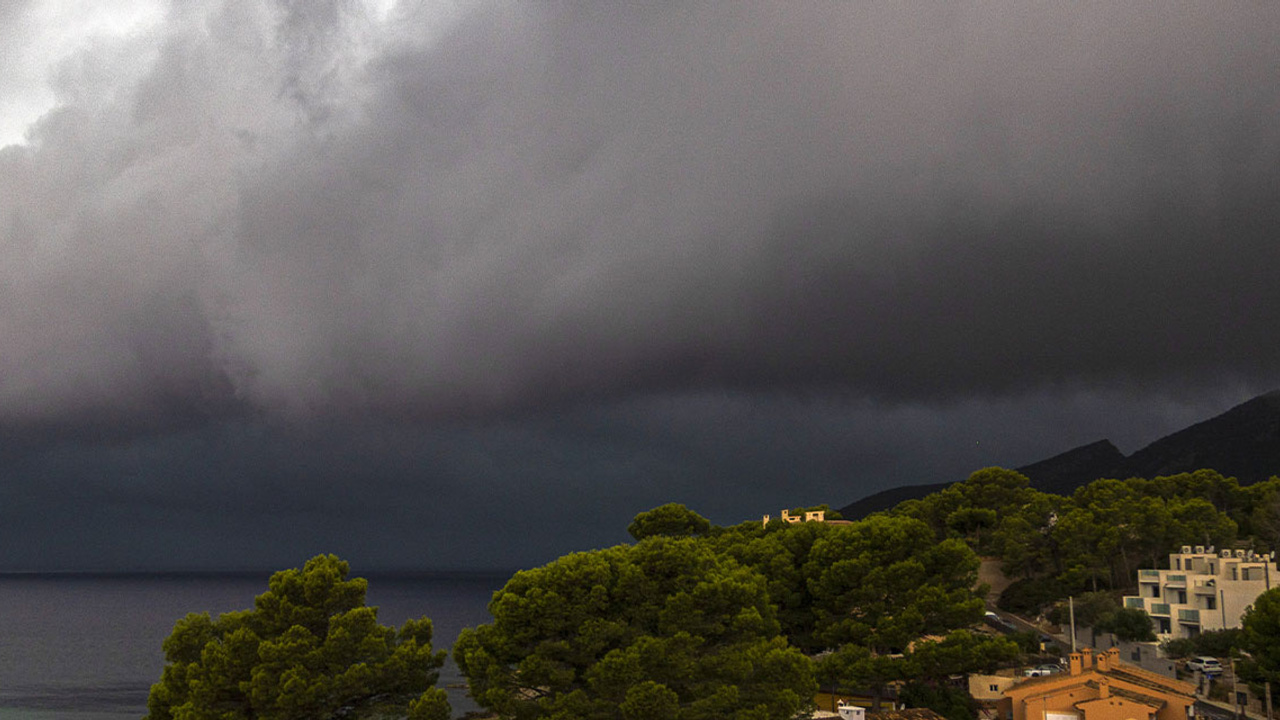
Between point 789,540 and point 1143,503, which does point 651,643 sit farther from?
point 1143,503

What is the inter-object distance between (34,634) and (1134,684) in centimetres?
20489

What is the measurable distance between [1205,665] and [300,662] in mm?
50945

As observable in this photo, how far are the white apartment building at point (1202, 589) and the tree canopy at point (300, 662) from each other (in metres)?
51.1

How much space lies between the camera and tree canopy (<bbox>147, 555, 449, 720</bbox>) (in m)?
35.8

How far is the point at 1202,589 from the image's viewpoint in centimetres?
6309

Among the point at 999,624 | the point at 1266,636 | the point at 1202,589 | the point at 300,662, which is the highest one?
the point at 300,662

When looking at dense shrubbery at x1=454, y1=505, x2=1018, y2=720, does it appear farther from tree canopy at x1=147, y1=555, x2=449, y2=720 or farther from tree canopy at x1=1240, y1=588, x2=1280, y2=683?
tree canopy at x1=1240, y1=588, x2=1280, y2=683

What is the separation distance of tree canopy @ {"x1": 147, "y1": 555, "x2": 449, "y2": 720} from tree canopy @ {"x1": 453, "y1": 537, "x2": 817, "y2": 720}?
8.58ft

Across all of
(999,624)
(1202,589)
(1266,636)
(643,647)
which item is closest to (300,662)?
(643,647)

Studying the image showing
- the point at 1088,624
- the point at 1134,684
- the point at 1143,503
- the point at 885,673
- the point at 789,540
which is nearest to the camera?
the point at 1134,684

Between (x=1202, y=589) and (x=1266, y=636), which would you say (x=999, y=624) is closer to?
(x=1202, y=589)

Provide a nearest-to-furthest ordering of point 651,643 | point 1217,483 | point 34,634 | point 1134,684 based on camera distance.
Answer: point 651,643 < point 1134,684 < point 1217,483 < point 34,634

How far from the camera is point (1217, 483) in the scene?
88.5 meters

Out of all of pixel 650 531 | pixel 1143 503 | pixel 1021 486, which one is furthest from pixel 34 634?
pixel 1143 503
